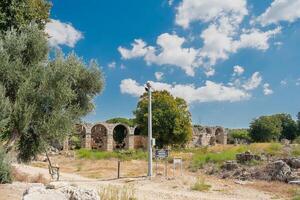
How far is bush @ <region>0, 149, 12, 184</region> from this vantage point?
1074cm

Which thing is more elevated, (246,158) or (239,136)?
(239,136)

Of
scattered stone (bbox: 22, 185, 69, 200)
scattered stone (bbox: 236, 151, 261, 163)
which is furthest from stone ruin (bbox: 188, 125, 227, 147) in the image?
scattered stone (bbox: 22, 185, 69, 200)

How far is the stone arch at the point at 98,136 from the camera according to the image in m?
54.7

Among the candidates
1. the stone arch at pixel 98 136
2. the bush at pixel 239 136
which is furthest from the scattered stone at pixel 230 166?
the bush at pixel 239 136

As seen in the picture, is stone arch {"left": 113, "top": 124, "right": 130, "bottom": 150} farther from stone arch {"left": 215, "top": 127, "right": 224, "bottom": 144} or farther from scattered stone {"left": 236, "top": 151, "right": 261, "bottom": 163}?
scattered stone {"left": 236, "top": 151, "right": 261, "bottom": 163}

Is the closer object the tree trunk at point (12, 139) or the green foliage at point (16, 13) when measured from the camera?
the tree trunk at point (12, 139)

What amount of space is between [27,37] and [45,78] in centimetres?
146

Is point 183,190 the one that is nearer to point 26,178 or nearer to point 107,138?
point 26,178

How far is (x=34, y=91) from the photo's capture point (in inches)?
355

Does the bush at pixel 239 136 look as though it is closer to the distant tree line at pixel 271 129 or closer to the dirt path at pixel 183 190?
the distant tree line at pixel 271 129

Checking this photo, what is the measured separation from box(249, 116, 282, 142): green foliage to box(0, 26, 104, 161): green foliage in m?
59.9

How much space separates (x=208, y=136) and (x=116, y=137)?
49.8 ft

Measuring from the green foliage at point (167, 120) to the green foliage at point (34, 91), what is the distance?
30.2 meters

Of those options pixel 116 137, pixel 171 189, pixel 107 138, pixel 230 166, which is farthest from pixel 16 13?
pixel 116 137
